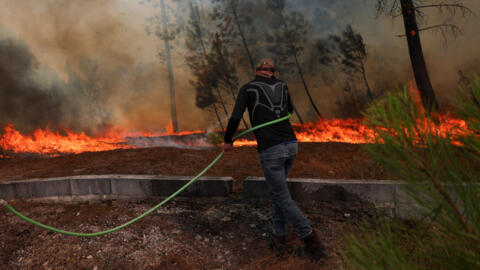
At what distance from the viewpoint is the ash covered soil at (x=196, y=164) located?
6.24 metres

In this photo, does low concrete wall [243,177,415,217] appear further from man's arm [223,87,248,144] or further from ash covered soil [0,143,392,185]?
man's arm [223,87,248,144]

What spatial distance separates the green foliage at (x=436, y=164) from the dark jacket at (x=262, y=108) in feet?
7.49

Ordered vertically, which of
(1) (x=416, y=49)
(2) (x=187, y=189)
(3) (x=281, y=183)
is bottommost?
(2) (x=187, y=189)

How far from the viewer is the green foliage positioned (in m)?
0.98

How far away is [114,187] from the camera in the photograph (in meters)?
5.15

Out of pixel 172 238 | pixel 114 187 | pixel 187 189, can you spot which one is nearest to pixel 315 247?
pixel 172 238

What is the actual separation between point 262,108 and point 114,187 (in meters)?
3.09

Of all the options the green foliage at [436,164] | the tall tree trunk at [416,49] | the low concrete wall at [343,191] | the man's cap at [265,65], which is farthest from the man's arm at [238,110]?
the tall tree trunk at [416,49]

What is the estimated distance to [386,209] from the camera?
4383mm

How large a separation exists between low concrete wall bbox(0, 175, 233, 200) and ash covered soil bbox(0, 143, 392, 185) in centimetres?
99

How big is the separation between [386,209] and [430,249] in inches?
139

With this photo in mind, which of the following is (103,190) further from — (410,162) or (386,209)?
(410,162)

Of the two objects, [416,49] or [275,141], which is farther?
[416,49]

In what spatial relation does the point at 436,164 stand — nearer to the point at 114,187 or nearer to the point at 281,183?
the point at 281,183
